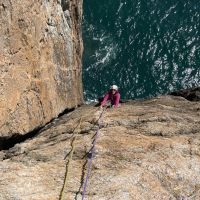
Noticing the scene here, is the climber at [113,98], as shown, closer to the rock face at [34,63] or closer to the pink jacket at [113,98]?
the pink jacket at [113,98]

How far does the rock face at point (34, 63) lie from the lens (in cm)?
2630

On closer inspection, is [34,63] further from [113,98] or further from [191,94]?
[191,94]

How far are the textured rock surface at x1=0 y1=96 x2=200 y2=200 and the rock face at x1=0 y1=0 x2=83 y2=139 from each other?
3.37m

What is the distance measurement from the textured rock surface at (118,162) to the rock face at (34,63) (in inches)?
133

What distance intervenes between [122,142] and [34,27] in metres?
11.6

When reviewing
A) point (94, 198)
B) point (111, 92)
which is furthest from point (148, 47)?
point (94, 198)

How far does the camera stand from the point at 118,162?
19.7m

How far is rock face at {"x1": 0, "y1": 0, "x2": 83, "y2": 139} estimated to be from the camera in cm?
2630

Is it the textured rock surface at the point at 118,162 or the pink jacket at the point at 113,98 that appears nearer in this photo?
the textured rock surface at the point at 118,162

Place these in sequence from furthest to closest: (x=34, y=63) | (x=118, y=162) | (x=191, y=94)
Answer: (x=191, y=94), (x=34, y=63), (x=118, y=162)

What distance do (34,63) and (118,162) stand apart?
39.8 feet

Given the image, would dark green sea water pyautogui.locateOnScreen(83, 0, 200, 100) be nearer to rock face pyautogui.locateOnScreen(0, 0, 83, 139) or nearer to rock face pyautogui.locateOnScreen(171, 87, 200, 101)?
rock face pyautogui.locateOnScreen(171, 87, 200, 101)

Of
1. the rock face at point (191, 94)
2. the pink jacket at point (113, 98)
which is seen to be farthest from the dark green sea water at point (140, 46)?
the pink jacket at point (113, 98)

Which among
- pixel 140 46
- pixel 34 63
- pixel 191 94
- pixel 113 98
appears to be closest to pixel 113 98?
pixel 113 98
